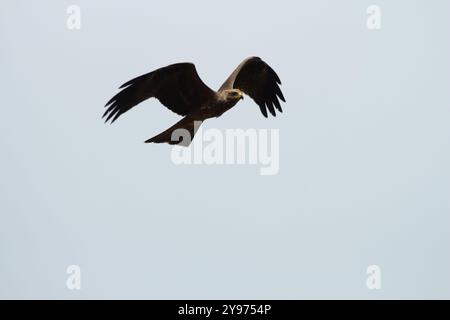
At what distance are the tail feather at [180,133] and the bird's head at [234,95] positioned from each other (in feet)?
1.95

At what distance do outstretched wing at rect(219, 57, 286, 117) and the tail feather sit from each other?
4.19 ft

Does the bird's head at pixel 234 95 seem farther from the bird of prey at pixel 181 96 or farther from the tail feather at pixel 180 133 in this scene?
the tail feather at pixel 180 133

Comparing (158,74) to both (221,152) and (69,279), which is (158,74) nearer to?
(221,152)

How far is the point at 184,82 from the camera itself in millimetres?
12469

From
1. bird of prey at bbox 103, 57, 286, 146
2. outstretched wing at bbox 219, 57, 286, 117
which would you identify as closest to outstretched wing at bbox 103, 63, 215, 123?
bird of prey at bbox 103, 57, 286, 146

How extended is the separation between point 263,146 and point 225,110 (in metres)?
1.89

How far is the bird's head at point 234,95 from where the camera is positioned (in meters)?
12.0

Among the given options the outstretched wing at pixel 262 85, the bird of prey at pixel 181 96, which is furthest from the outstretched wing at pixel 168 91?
the outstretched wing at pixel 262 85

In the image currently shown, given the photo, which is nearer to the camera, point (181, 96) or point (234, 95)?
point (234, 95)

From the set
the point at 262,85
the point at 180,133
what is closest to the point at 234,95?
the point at 180,133

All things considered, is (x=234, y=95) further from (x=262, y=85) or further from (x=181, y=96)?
Result: (x=262, y=85)

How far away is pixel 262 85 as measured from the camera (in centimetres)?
1348

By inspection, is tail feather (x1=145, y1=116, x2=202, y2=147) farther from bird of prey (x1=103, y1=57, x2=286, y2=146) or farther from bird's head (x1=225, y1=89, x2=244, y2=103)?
bird's head (x1=225, y1=89, x2=244, y2=103)

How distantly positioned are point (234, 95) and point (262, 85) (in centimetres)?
148
